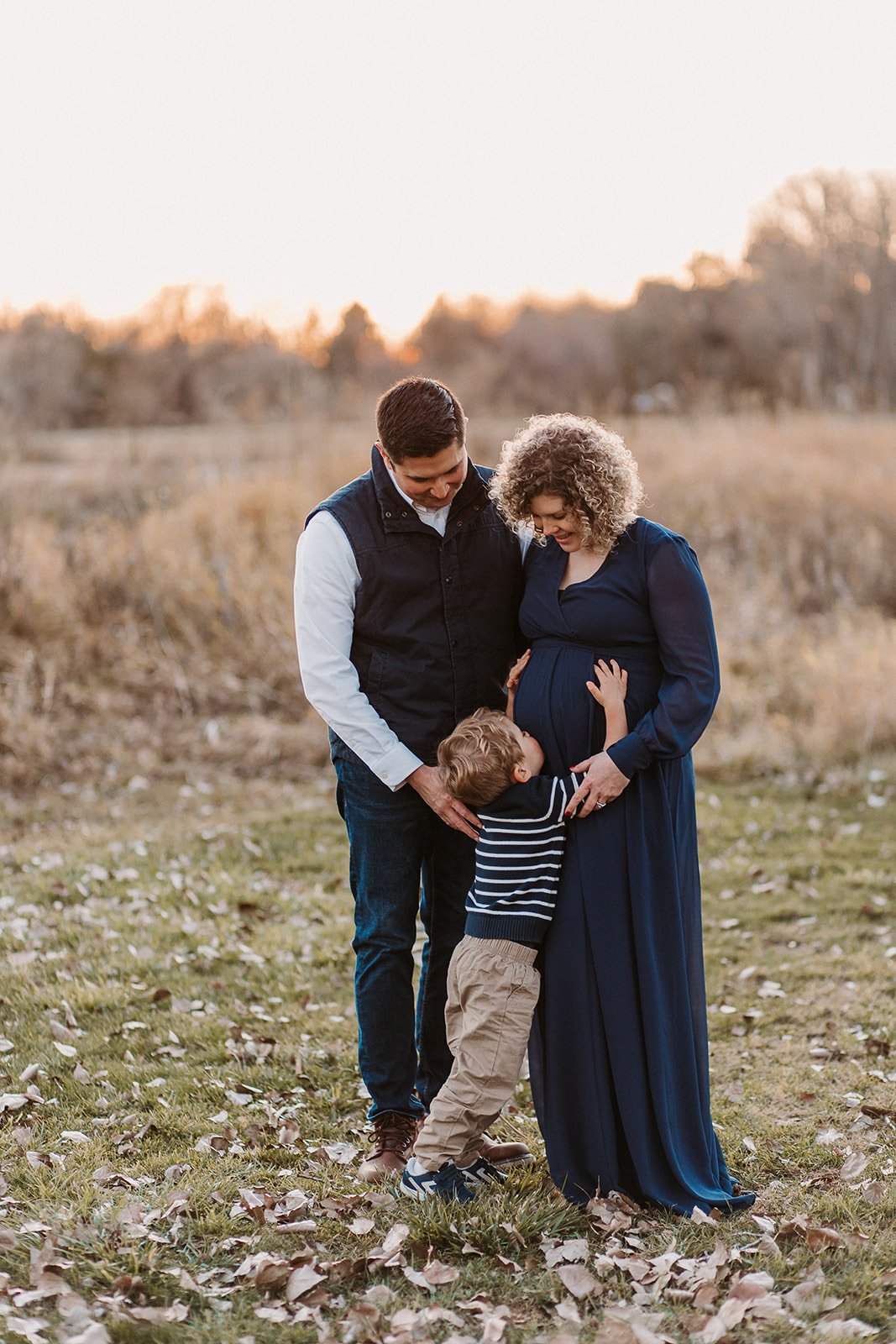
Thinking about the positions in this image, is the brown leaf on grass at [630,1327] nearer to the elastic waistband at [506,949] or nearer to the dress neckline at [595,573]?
the elastic waistband at [506,949]

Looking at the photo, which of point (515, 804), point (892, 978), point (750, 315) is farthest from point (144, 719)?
point (750, 315)

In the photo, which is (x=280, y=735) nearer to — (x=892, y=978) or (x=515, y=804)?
(x=892, y=978)

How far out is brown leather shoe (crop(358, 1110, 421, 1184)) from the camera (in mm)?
3748

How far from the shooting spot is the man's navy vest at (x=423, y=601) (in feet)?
11.5

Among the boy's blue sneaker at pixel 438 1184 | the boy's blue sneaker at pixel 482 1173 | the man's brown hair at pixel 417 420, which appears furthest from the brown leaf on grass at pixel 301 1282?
the man's brown hair at pixel 417 420

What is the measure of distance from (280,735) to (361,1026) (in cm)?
599

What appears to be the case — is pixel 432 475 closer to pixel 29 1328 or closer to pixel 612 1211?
pixel 612 1211

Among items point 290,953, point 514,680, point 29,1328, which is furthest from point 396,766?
point 290,953

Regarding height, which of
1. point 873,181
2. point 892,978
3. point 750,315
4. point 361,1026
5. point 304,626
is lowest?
point 892,978

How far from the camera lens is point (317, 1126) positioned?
430 centimetres

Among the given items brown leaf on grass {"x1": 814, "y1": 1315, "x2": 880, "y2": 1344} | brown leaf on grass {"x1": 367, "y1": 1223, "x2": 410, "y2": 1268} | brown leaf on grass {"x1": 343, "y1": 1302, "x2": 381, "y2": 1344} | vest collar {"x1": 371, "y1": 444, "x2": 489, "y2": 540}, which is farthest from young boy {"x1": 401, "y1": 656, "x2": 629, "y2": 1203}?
brown leaf on grass {"x1": 814, "y1": 1315, "x2": 880, "y2": 1344}

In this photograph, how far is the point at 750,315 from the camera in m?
26.2

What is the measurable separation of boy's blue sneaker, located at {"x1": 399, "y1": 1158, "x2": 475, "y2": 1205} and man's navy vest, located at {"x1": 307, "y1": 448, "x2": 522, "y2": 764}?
1.15 m

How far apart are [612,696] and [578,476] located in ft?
1.95
